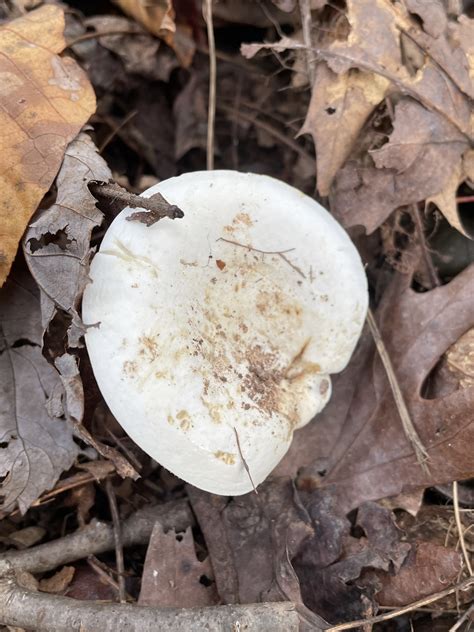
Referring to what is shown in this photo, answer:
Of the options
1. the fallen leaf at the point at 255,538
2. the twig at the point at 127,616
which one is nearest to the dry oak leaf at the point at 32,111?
the twig at the point at 127,616

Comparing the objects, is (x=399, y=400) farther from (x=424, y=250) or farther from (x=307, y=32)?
(x=307, y=32)

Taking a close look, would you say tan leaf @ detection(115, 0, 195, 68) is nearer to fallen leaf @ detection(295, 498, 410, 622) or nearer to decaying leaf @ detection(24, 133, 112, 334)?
decaying leaf @ detection(24, 133, 112, 334)

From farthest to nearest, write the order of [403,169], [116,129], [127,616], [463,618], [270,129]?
[270,129]
[116,129]
[403,169]
[463,618]
[127,616]

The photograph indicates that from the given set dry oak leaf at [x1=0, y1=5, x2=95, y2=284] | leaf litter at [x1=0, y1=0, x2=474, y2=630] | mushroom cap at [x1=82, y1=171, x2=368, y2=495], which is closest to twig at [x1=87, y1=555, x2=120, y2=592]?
leaf litter at [x1=0, y1=0, x2=474, y2=630]

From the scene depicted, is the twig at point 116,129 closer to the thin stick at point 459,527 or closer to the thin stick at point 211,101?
the thin stick at point 211,101

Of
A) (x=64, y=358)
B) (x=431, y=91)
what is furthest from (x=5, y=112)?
(x=431, y=91)

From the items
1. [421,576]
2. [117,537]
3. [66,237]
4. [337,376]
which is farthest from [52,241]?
[421,576]
